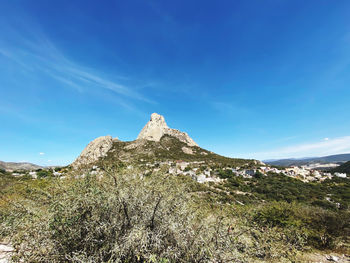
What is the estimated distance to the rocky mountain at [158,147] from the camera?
6638 cm

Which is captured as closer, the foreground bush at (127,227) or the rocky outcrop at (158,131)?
the foreground bush at (127,227)

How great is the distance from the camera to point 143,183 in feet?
14.9

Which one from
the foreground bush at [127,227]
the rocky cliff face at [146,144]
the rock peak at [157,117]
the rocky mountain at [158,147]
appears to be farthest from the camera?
the rock peak at [157,117]

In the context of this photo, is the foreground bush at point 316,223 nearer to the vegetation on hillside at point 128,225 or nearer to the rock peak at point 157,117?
the vegetation on hillside at point 128,225

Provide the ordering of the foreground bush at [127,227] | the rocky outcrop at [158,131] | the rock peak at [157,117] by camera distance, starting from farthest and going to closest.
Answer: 1. the rock peak at [157,117]
2. the rocky outcrop at [158,131]
3. the foreground bush at [127,227]

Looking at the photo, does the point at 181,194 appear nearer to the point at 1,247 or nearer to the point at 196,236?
the point at 196,236

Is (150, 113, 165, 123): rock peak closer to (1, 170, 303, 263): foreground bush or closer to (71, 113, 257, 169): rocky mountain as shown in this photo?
(71, 113, 257, 169): rocky mountain

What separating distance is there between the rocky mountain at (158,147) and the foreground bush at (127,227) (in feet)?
178

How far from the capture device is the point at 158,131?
94.2 m

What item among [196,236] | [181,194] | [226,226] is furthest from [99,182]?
[226,226]

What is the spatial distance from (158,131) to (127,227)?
3565 inches

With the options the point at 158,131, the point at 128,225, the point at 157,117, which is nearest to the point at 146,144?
the point at 158,131

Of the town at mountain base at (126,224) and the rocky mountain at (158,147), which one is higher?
the rocky mountain at (158,147)

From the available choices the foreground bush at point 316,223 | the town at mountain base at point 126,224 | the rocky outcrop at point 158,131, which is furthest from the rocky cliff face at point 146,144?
the town at mountain base at point 126,224
